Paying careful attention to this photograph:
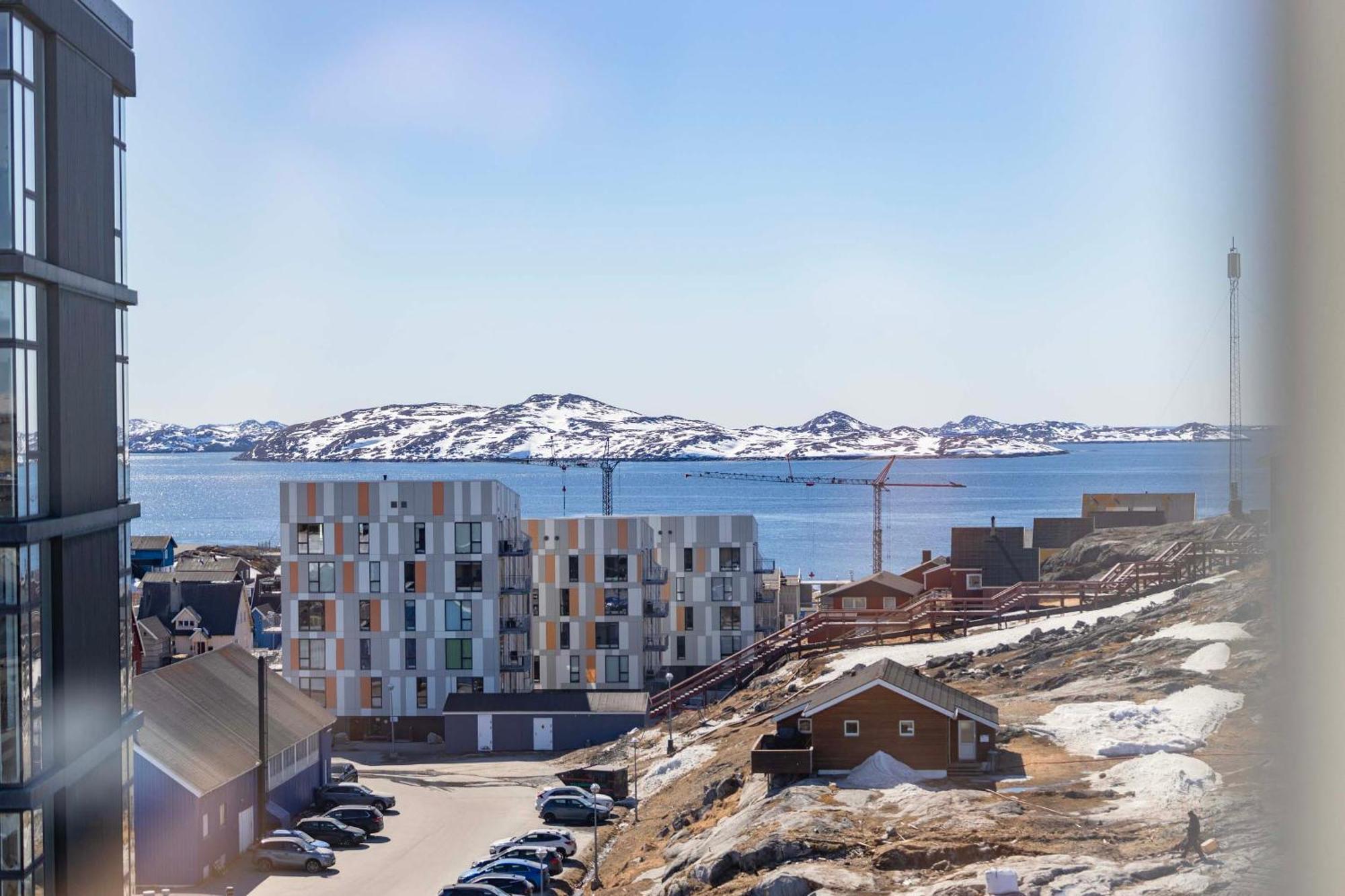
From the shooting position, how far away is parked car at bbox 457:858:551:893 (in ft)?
64.0

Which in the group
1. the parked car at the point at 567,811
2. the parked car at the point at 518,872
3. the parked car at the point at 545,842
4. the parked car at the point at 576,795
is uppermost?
the parked car at the point at 518,872

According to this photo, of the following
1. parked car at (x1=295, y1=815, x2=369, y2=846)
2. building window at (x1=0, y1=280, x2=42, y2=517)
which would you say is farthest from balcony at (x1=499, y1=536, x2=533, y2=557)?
building window at (x1=0, y1=280, x2=42, y2=517)

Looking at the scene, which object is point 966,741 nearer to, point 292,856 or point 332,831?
point 292,856

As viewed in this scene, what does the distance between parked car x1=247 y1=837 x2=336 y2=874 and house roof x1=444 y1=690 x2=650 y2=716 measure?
1227cm

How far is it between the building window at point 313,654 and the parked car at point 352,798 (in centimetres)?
1015

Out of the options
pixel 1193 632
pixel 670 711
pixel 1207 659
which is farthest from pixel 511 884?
pixel 1193 632

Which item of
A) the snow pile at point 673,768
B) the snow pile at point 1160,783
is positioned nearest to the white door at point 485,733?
the snow pile at point 673,768

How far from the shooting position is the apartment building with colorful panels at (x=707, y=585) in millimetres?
43156

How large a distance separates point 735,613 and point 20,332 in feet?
117

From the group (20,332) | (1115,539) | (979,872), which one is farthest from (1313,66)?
(1115,539)

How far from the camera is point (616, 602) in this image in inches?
1580

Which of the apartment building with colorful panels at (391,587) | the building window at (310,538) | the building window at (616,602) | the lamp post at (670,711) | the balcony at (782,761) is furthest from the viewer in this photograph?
the building window at (616,602)

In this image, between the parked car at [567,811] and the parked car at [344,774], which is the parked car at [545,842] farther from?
the parked car at [344,774]

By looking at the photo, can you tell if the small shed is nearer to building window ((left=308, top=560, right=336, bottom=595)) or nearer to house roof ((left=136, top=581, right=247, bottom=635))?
building window ((left=308, top=560, right=336, bottom=595))
